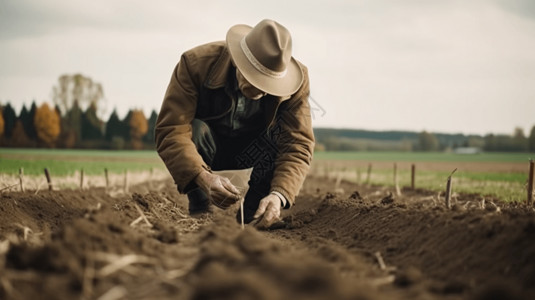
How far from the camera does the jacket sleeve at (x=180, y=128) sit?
3.77m

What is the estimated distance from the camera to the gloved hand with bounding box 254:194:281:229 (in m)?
3.63

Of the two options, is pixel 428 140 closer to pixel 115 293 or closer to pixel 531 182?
pixel 531 182

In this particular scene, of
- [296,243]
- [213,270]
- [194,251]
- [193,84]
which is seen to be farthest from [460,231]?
[193,84]

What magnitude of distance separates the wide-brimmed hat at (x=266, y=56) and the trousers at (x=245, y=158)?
940 mm

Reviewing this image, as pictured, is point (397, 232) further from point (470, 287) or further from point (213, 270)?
point (213, 270)

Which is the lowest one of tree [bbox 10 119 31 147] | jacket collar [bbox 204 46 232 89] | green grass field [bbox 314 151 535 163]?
green grass field [bbox 314 151 535 163]

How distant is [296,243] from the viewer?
3.23 m

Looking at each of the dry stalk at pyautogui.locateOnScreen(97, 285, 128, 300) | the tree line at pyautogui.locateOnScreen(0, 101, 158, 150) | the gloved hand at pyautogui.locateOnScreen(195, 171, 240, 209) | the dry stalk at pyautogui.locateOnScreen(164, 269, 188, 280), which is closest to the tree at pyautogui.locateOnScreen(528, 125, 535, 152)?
the tree line at pyautogui.locateOnScreen(0, 101, 158, 150)

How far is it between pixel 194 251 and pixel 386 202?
2578 mm

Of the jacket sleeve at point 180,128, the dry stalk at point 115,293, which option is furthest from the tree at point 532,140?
the dry stalk at point 115,293

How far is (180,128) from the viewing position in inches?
154

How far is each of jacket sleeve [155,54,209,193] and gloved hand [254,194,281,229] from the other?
23.1 inches

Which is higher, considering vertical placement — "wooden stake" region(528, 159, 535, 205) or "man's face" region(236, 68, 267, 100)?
"man's face" region(236, 68, 267, 100)

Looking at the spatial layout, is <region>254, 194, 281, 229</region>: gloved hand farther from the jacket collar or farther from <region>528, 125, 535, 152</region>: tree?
<region>528, 125, 535, 152</region>: tree
